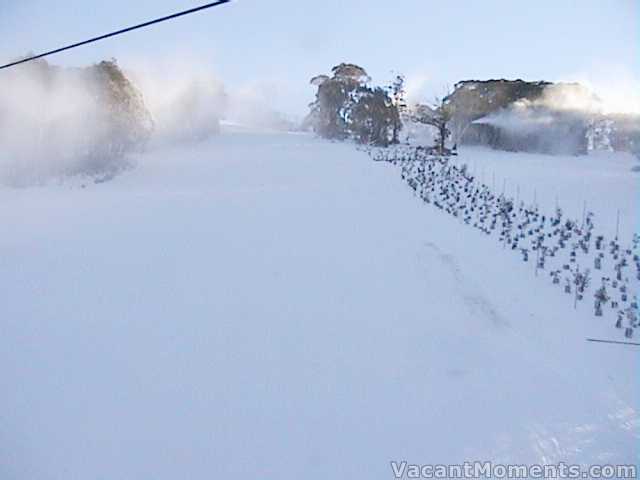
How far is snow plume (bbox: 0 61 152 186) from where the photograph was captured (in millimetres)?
9078

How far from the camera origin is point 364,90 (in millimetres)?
17188

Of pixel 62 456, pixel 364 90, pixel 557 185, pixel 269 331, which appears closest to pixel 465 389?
pixel 269 331

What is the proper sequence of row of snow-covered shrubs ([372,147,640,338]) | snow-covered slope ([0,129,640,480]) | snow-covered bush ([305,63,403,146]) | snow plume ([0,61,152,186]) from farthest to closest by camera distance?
snow-covered bush ([305,63,403,146]), snow plume ([0,61,152,186]), row of snow-covered shrubs ([372,147,640,338]), snow-covered slope ([0,129,640,480])

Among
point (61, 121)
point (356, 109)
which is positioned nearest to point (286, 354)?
point (61, 121)

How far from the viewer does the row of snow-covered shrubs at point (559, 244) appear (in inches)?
186

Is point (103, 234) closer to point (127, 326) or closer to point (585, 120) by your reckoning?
point (127, 326)

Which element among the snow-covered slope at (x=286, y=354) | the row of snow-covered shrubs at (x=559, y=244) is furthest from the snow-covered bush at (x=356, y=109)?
the snow-covered slope at (x=286, y=354)

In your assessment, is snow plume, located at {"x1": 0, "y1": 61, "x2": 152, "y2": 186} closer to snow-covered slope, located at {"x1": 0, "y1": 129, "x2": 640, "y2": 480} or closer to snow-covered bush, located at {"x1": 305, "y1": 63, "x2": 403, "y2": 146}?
snow-covered slope, located at {"x1": 0, "y1": 129, "x2": 640, "y2": 480}

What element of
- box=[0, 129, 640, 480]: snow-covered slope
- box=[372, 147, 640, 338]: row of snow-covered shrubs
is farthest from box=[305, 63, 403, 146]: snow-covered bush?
box=[0, 129, 640, 480]: snow-covered slope

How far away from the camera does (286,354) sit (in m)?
3.68

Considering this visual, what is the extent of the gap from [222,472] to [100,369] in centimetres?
126

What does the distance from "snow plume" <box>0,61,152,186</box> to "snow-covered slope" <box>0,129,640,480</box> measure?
8.93 feet

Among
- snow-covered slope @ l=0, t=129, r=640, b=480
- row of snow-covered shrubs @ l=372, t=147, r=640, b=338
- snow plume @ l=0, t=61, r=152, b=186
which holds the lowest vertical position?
snow-covered slope @ l=0, t=129, r=640, b=480

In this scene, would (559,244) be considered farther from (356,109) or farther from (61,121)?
(356,109)
